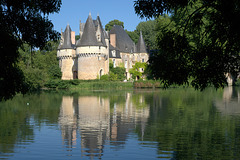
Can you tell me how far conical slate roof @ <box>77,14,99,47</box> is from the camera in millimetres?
59750

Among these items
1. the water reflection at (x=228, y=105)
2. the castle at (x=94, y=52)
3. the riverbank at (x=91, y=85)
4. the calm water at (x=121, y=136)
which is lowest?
the calm water at (x=121, y=136)

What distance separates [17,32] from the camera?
9.64m

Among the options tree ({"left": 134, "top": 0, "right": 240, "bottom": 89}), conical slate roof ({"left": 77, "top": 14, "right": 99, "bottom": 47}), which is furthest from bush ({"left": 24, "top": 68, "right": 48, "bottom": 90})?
tree ({"left": 134, "top": 0, "right": 240, "bottom": 89})

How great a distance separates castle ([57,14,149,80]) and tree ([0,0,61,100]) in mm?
49979

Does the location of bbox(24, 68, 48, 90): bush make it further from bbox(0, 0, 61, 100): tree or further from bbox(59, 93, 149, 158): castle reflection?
bbox(0, 0, 61, 100): tree

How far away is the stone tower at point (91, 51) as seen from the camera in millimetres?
60281

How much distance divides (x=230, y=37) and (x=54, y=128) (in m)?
9.35

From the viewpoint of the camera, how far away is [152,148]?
36.8 ft

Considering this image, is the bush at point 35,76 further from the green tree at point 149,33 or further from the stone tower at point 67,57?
the green tree at point 149,33

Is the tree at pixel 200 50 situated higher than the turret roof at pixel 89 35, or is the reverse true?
the turret roof at pixel 89 35

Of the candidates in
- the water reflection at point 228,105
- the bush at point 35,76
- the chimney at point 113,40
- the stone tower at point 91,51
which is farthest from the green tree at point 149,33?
the water reflection at point 228,105

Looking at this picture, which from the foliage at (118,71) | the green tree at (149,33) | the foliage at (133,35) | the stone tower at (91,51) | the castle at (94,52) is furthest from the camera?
the foliage at (133,35)

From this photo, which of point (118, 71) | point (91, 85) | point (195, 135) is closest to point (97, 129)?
point (195, 135)

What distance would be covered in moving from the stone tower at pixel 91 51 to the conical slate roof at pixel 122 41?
412 inches
